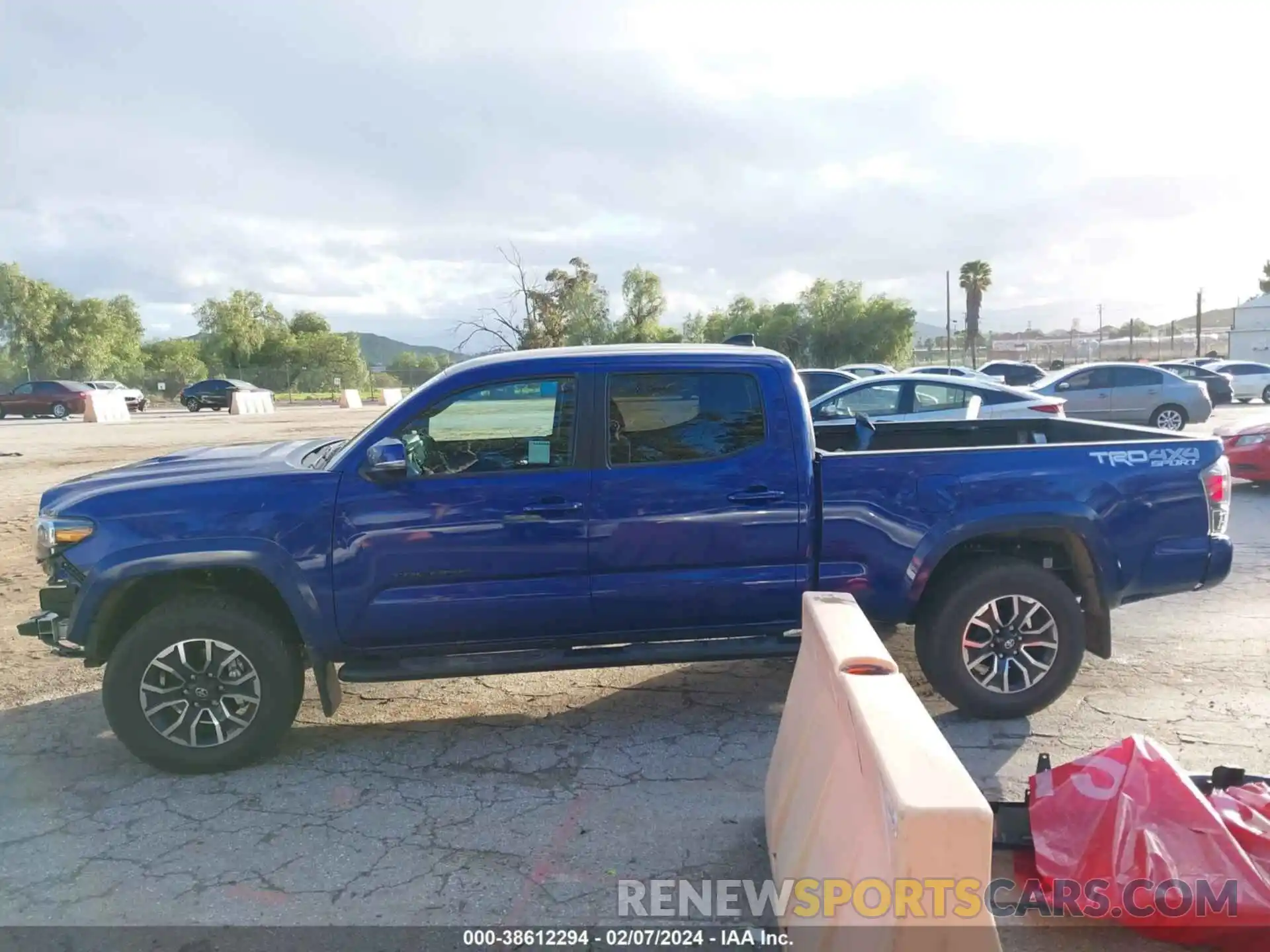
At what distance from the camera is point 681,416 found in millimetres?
4504

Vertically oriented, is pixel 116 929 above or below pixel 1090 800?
below

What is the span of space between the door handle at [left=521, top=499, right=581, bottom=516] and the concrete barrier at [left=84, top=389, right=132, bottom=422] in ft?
113

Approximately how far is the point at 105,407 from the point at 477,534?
1413 inches

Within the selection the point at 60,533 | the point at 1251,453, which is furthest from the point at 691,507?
the point at 1251,453

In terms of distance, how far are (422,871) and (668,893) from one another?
0.95 meters

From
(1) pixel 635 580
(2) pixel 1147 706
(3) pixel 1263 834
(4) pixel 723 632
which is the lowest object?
(2) pixel 1147 706

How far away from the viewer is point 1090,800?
3.11 meters

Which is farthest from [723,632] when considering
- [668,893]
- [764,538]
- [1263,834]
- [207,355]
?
[207,355]

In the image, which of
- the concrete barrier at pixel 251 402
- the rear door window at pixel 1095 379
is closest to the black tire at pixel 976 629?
the rear door window at pixel 1095 379

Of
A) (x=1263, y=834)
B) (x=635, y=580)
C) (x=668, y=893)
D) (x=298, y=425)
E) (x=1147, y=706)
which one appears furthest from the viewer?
(x=298, y=425)

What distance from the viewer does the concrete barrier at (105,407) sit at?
33.0m

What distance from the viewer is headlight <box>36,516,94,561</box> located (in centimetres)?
405

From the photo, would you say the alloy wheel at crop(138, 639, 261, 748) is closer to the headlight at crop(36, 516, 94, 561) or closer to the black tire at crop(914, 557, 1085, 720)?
the headlight at crop(36, 516, 94, 561)

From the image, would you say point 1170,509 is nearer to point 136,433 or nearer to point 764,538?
point 764,538
